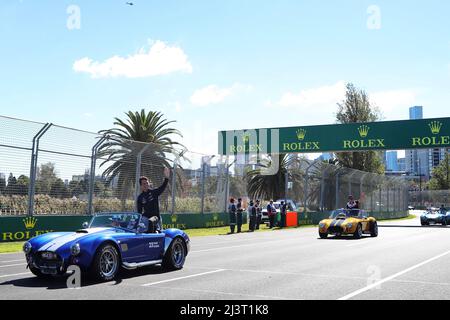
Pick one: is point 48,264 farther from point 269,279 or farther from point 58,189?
point 58,189

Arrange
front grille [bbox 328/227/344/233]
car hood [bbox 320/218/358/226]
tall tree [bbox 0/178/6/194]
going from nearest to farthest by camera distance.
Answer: tall tree [bbox 0/178/6/194] → front grille [bbox 328/227/344/233] → car hood [bbox 320/218/358/226]

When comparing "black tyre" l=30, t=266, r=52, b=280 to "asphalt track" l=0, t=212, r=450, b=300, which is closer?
"asphalt track" l=0, t=212, r=450, b=300

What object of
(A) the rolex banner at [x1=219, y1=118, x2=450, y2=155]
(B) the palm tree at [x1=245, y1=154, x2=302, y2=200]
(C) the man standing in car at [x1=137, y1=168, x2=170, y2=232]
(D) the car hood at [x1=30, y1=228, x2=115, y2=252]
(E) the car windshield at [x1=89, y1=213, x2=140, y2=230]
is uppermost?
(A) the rolex banner at [x1=219, y1=118, x2=450, y2=155]

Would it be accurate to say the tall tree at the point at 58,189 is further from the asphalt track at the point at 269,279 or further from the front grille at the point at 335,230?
the front grille at the point at 335,230

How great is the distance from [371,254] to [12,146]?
11183 millimetres

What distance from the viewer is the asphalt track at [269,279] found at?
24.3ft

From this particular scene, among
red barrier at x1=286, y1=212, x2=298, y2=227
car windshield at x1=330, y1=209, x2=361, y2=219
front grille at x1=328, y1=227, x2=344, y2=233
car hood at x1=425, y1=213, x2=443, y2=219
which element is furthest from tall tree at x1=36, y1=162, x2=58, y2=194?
car hood at x1=425, y1=213, x2=443, y2=219

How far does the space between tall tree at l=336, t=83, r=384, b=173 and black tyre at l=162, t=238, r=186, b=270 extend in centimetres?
5545

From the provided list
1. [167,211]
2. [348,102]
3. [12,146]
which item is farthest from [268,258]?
[348,102]

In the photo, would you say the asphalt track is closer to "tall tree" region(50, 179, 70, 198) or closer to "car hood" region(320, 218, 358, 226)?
"tall tree" region(50, 179, 70, 198)

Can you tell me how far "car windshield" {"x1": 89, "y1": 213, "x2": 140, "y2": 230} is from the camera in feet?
30.5

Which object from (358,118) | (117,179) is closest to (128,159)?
(117,179)

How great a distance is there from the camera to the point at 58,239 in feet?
28.1
